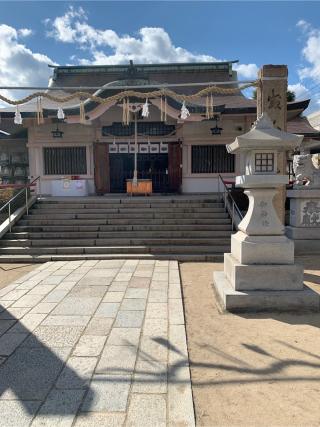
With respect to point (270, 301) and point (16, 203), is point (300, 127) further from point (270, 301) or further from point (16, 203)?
point (16, 203)

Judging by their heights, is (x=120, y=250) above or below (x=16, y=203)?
below

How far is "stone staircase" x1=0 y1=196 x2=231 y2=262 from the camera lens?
8.36 metres

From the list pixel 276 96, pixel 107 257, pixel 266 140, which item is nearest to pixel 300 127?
pixel 276 96

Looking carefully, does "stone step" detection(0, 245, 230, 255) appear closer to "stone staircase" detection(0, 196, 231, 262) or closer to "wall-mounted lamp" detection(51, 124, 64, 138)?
"stone staircase" detection(0, 196, 231, 262)

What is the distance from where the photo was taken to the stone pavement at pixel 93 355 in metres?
2.52

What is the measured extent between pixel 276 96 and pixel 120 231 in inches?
224

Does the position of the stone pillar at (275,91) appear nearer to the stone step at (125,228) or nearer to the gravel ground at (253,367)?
the stone step at (125,228)

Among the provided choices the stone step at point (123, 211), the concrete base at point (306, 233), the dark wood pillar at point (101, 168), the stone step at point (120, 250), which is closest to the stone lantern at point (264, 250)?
the stone step at point (120, 250)

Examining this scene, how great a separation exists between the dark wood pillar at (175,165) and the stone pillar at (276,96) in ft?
21.2

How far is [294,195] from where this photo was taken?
8.95m

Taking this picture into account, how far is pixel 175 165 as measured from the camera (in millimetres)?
14328

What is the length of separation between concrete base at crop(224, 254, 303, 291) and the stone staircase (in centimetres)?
314

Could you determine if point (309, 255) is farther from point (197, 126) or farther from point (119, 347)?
point (197, 126)

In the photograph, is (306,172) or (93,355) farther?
(306,172)
